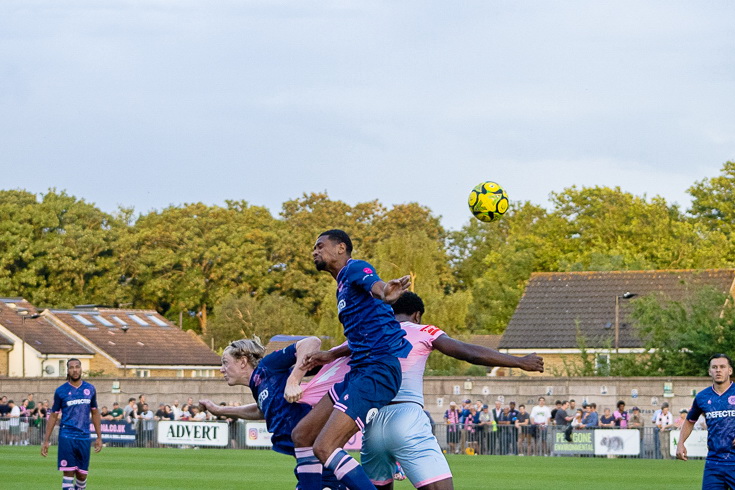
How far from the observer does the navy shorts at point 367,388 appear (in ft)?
29.5

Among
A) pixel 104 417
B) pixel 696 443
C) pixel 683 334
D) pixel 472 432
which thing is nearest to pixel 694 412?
pixel 696 443

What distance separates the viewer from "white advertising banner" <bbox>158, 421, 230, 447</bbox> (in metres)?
36.8

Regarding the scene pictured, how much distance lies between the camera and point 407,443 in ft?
30.8

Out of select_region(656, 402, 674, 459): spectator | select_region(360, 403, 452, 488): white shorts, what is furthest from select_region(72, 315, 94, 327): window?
select_region(360, 403, 452, 488): white shorts

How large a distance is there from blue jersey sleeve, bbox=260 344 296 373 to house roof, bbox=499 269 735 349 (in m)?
42.0

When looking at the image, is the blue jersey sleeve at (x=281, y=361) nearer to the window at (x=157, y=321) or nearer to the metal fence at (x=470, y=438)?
the metal fence at (x=470, y=438)

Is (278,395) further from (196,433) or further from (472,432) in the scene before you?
(196,433)

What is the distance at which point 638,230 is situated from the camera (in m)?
73.2

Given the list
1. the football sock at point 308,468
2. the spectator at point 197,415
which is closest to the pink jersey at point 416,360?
the football sock at point 308,468

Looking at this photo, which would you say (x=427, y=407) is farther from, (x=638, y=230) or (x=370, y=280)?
(x=638, y=230)

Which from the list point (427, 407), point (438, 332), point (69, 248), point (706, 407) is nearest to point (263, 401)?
point (438, 332)

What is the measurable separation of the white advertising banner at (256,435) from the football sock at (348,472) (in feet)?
88.3

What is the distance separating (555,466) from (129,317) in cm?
5054

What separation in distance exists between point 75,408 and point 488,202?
6.58 metres
